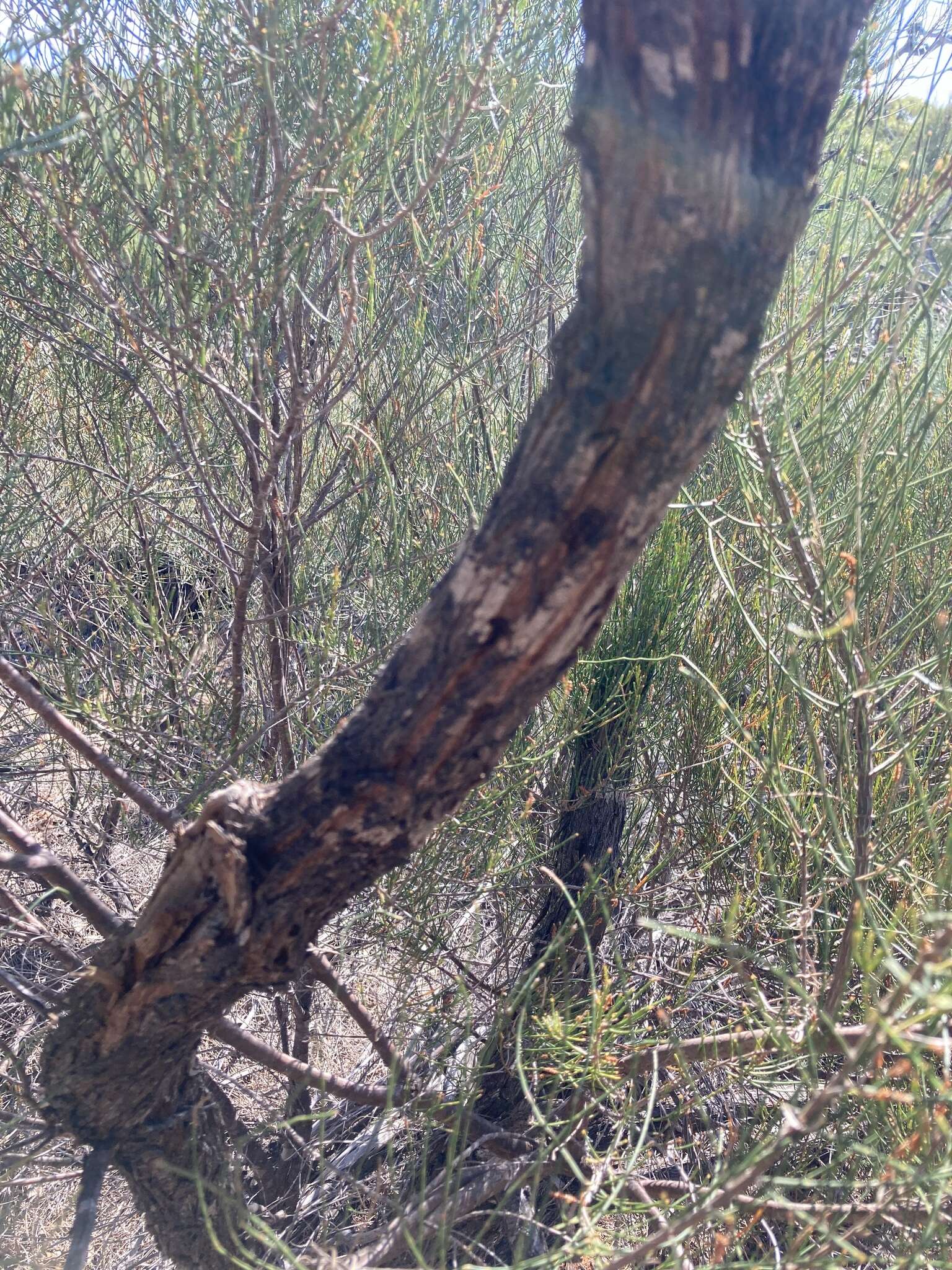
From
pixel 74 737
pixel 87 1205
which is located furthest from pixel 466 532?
pixel 87 1205

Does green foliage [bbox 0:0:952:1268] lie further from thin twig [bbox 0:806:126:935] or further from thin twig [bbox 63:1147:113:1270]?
thin twig [bbox 63:1147:113:1270]

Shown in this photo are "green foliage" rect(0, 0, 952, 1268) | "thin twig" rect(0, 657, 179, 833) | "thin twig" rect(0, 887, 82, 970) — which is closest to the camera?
"green foliage" rect(0, 0, 952, 1268)

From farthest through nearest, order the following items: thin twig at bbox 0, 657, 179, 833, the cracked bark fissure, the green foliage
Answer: thin twig at bbox 0, 657, 179, 833 → the green foliage → the cracked bark fissure

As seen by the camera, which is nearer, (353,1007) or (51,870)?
(51,870)

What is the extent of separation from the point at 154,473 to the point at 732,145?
8.08 ft

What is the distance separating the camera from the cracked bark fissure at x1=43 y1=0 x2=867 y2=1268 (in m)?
0.87

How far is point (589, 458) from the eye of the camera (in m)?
0.96

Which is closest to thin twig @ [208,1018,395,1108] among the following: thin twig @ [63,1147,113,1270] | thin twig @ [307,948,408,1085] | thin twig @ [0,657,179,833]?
thin twig @ [307,948,408,1085]

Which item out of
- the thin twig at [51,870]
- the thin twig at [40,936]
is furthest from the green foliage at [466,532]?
the thin twig at [40,936]

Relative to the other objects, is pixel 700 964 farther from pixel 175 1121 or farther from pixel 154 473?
pixel 154 473

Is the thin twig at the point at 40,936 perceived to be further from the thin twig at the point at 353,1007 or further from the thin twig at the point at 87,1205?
the thin twig at the point at 353,1007

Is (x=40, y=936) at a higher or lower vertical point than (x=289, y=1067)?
higher

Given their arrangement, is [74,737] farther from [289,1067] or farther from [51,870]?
[289,1067]

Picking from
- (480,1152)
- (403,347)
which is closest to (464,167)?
(403,347)
